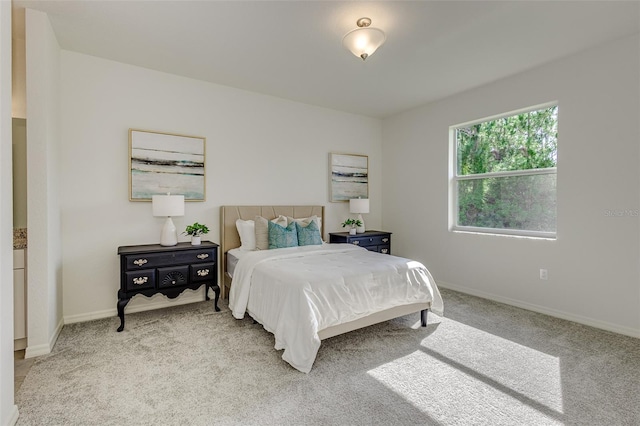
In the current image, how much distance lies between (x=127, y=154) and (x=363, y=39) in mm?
2809

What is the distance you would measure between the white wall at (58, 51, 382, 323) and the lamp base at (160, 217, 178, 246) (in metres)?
0.31

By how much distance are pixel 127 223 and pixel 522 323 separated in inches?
174

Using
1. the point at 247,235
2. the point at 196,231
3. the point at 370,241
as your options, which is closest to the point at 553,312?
the point at 370,241

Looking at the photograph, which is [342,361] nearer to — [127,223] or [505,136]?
[127,223]

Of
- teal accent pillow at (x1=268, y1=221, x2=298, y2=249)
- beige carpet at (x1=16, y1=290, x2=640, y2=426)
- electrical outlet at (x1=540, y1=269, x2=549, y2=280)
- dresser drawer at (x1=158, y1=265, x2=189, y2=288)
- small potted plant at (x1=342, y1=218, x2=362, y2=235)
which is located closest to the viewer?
beige carpet at (x1=16, y1=290, x2=640, y2=426)

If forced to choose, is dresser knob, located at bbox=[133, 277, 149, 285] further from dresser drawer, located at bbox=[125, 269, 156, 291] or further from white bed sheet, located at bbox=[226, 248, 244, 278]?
white bed sheet, located at bbox=[226, 248, 244, 278]

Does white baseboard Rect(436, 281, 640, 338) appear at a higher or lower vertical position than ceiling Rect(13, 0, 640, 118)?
lower

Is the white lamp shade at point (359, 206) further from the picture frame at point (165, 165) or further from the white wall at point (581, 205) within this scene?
the picture frame at point (165, 165)

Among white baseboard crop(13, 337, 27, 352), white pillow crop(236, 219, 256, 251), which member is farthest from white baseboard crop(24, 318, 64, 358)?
white pillow crop(236, 219, 256, 251)

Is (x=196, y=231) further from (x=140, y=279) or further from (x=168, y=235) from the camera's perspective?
(x=140, y=279)

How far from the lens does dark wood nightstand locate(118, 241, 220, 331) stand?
3039mm

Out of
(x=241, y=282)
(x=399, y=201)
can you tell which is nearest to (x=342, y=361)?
(x=241, y=282)

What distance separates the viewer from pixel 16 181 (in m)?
3.01

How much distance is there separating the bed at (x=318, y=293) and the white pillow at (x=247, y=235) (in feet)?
0.64
